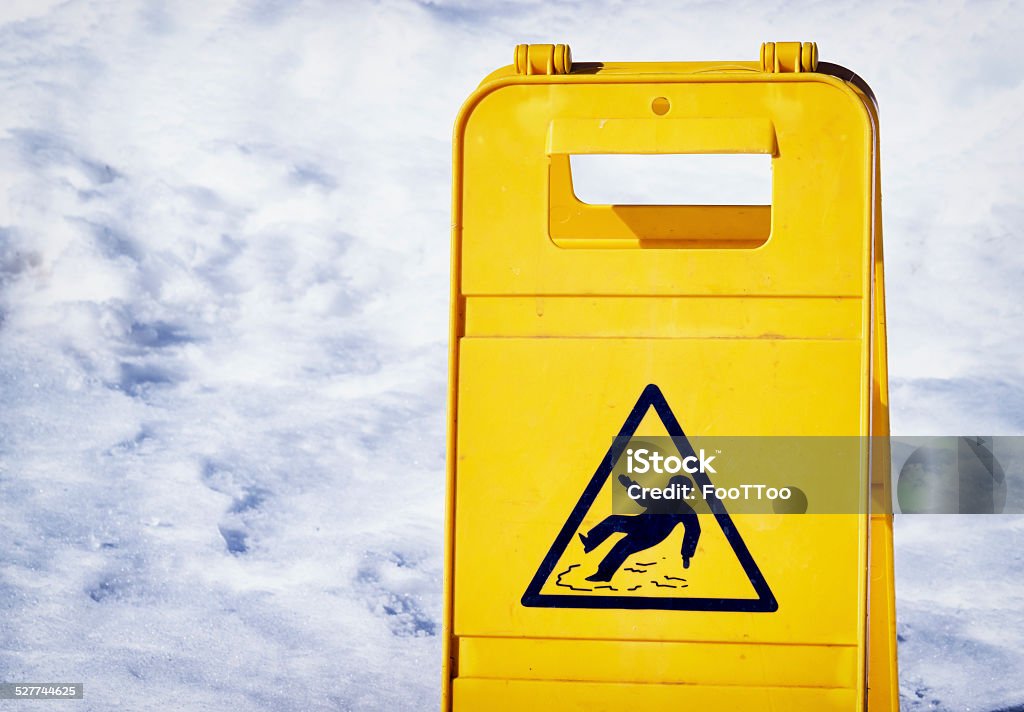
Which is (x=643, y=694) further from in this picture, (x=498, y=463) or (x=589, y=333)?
(x=589, y=333)

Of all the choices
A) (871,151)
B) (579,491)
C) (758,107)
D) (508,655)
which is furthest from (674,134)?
(508,655)

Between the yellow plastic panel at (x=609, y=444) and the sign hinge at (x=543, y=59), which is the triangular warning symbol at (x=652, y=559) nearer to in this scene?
the yellow plastic panel at (x=609, y=444)

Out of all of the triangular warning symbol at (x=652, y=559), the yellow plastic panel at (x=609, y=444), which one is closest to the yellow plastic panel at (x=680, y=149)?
the yellow plastic panel at (x=609, y=444)

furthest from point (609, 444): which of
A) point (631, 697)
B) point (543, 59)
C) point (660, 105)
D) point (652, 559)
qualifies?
point (543, 59)

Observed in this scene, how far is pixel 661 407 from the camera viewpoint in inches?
79.0

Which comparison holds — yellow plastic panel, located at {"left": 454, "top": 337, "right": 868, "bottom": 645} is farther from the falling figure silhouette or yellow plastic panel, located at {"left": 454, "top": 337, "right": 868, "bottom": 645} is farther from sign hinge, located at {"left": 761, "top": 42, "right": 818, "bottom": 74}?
sign hinge, located at {"left": 761, "top": 42, "right": 818, "bottom": 74}

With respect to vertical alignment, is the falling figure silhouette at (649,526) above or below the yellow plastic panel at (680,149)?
below

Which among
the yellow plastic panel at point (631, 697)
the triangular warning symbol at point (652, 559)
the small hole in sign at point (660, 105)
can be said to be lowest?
the yellow plastic panel at point (631, 697)

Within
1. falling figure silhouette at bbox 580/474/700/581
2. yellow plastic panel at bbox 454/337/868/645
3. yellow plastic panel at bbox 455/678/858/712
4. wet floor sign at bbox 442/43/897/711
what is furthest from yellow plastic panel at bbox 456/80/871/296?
yellow plastic panel at bbox 455/678/858/712

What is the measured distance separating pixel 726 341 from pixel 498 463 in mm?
496

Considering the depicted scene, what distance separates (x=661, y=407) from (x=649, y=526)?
0.75 feet

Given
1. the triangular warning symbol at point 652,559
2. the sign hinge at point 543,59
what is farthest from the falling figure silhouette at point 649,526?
the sign hinge at point 543,59

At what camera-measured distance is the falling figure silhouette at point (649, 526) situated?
6.62 feet

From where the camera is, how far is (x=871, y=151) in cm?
198
